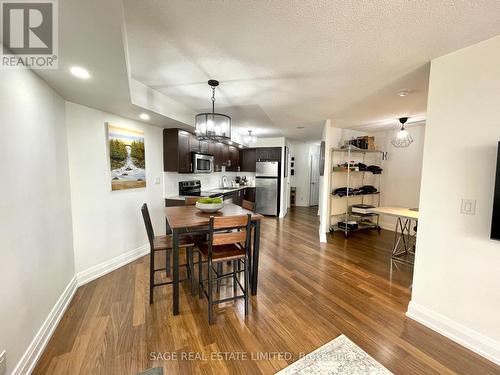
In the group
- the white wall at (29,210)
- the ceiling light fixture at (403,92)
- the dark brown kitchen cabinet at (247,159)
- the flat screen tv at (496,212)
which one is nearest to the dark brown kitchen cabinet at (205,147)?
the dark brown kitchen cabinet at (247,159)

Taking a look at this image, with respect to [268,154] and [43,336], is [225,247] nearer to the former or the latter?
[43,336]

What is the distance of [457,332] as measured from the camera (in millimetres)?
1712

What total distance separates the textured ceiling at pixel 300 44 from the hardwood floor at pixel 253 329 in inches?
97.3

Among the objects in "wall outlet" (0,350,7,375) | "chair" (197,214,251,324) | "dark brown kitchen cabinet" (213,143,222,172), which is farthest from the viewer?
"dark brown kitchen cabinet" (213,143,222,172)

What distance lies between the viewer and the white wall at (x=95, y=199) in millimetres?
2494

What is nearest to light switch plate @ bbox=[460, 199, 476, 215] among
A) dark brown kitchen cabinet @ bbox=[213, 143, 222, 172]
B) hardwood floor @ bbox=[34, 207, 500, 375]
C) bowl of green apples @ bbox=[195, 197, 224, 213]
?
hardwood floor @ bbox=[34, 207, 500, 375]

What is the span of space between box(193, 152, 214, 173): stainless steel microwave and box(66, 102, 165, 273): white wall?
1079 millimetres

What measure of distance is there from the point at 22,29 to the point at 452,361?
3.71 meters

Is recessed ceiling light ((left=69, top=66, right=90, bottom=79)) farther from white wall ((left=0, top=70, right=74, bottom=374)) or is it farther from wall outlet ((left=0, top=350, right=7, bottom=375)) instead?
wall outlet ((left=0, top=350, right=7, bottom=375))

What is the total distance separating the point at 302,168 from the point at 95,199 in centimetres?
677

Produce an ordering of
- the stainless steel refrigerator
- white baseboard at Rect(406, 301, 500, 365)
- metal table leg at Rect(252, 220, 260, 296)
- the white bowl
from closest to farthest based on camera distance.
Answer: white baseboard at Rect(406, 301, 500, 365), metal table leg at Rect(252, 220, 260, 296), the white bowl, the stainless steel refrigerator

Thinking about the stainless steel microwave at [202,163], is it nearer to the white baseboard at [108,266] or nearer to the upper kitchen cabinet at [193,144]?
the upper kitchen cabinet at [193,144]

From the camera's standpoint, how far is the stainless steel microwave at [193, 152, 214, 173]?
406cm

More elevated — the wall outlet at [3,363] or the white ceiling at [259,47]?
the white ceiling at [259,47]
